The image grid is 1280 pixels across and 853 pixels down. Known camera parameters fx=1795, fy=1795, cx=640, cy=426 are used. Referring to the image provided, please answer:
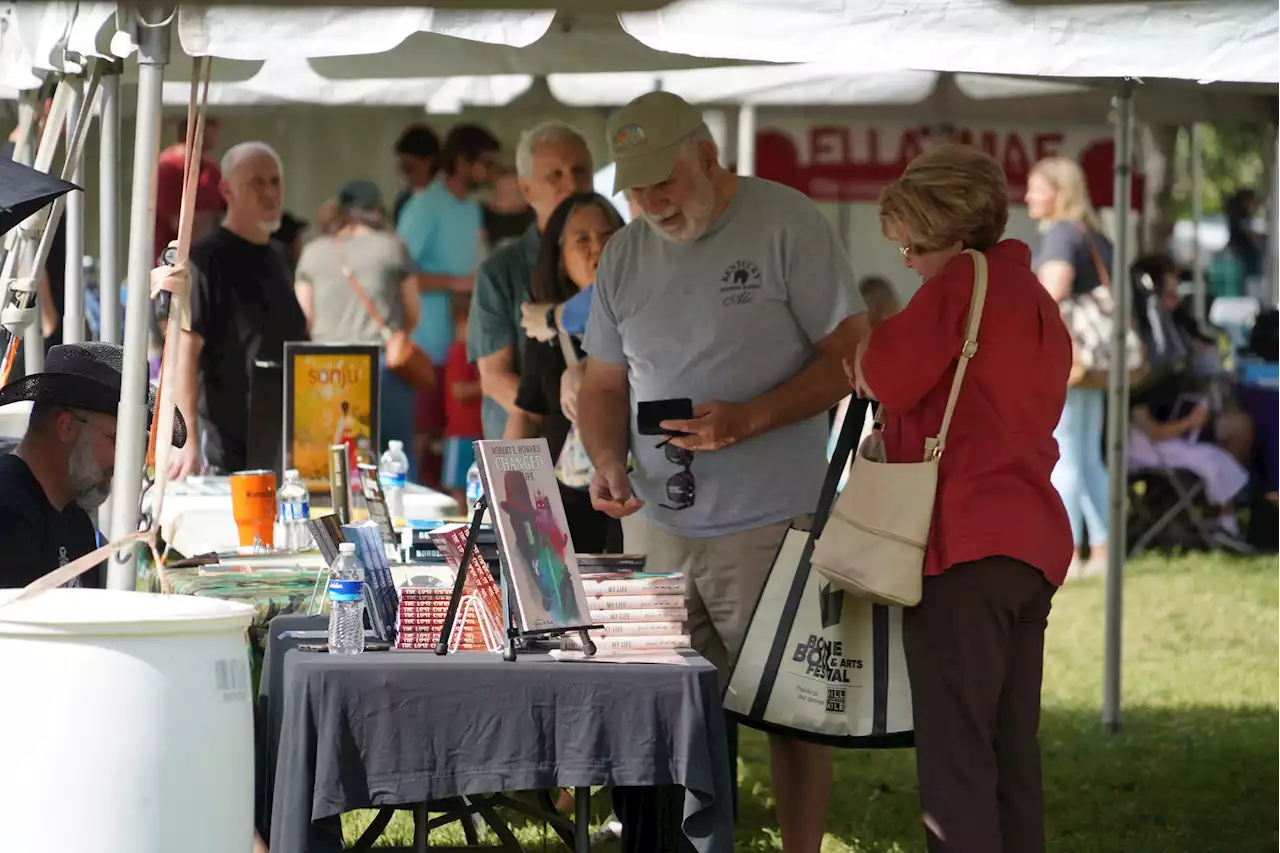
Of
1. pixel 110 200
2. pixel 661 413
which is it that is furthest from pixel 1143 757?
pixel 110 200

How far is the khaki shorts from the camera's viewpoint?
13.0ft

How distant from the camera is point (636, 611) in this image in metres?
3.33

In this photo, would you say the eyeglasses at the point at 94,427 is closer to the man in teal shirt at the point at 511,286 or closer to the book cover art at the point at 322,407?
the book cover art at the point at 322,407

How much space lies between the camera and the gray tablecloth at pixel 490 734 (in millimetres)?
3031

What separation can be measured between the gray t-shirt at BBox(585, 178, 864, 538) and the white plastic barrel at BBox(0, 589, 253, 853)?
151 centimetres

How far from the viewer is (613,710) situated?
311cm

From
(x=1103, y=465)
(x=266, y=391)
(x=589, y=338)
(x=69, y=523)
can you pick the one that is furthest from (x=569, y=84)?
(x=69, y=523)

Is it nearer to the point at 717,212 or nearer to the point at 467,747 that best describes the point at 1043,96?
the point at 717,212

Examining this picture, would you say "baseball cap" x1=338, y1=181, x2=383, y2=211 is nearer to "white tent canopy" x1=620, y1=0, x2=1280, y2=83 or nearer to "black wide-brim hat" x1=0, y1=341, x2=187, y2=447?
"black wide-brim hat" x1=0, y1=341, x2=187, y2=447

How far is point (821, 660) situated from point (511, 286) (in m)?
2.38

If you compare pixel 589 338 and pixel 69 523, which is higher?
pixel 589 338

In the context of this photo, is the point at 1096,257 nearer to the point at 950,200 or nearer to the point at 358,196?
the point at 358,196

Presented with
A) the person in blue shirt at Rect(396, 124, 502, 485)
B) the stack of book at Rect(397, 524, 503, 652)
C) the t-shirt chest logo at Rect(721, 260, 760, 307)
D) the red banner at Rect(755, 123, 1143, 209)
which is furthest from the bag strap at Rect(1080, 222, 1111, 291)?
the stack of book at Rect(397, 524, 503, 652)

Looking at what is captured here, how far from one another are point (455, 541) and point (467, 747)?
1.44 ft
